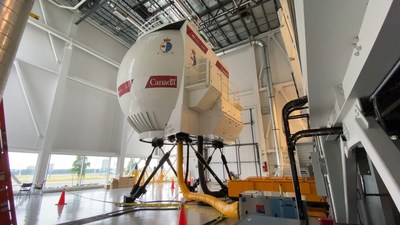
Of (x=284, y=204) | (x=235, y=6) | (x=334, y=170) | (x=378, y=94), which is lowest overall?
(x=284, y=204)

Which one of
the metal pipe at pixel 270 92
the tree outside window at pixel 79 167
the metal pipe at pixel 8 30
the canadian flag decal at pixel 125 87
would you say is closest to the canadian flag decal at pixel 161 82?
the canadian flag decal at pixel 125 87

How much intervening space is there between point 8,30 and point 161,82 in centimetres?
318

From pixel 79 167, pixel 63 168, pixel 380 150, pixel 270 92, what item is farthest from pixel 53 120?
pixel 380 150

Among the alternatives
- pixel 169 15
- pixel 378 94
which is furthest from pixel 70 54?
pixel 378 94

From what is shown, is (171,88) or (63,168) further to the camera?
(63,168)

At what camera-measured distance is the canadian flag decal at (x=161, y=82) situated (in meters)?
4.45

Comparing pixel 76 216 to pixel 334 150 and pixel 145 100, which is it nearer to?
pixel 145 100

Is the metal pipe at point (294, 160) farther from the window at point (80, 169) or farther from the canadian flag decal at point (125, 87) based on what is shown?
the window at point (80, 169)

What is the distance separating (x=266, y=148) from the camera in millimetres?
9523

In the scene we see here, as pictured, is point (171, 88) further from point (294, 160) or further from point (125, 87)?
point (294, 160)

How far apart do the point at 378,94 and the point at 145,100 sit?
409 centimetres

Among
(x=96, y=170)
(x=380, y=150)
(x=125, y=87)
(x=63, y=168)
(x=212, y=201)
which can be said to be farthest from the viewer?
(x=96, y=170)

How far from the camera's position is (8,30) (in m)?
1.30

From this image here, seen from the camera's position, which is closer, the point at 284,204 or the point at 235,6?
the point at 284,204
